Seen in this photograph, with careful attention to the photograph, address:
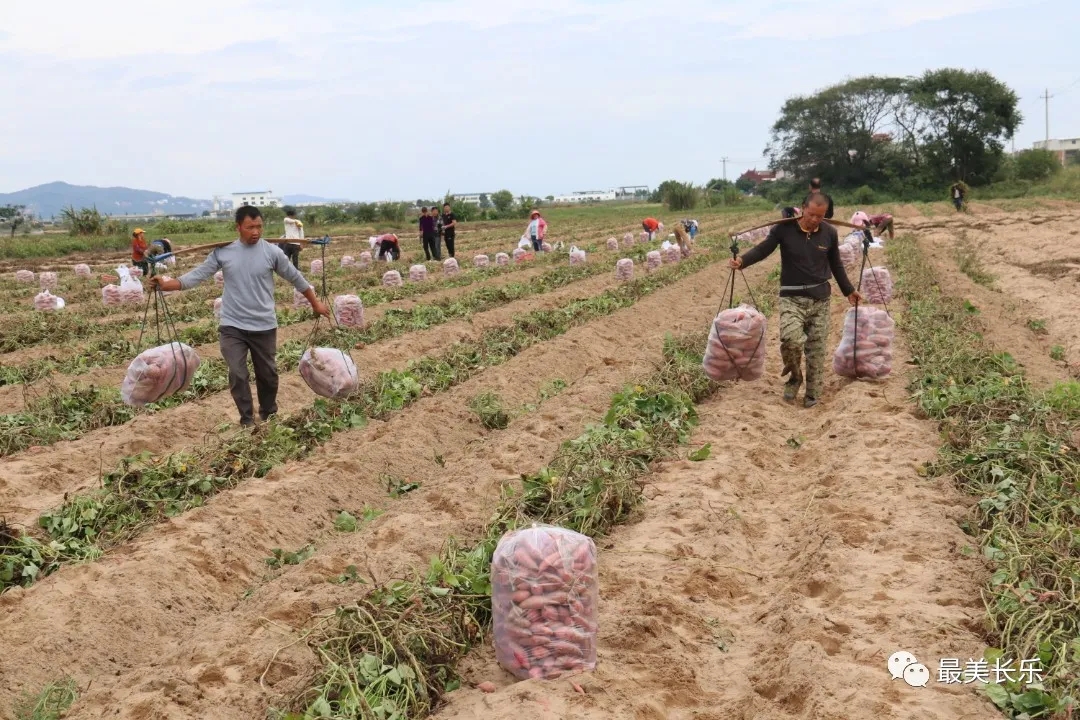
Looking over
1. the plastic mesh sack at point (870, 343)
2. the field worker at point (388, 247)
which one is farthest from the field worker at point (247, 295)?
the field worker at point (388, 247)

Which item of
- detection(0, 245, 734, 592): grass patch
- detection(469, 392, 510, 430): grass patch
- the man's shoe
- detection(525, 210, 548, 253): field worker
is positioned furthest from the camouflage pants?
detection(525, 210, 548, 253): field worker

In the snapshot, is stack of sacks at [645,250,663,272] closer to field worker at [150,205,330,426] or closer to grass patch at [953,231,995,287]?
grass patch at [953,231,995,287]

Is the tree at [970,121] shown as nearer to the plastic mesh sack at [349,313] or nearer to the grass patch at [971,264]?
the grass patch at [971,264]

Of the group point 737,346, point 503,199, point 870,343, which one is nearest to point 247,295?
point 737,346

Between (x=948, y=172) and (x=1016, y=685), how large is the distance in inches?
2161

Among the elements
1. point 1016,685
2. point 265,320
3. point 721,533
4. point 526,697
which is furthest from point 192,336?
point 1016,685

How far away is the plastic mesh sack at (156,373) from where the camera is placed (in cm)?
691

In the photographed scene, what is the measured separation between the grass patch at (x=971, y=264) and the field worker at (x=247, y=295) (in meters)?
11.4

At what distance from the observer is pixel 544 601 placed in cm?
359

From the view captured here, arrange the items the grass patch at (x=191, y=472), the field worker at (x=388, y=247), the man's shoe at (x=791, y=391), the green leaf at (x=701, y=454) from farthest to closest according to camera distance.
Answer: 1. the field worker at (x=388, y=247)
2. the man's shoe at (x=791, y=391)
3. the green leaf at (x=701, y=454)
4. the grass patch at (x=191, y=472)

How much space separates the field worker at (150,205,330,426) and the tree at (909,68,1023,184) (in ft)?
171

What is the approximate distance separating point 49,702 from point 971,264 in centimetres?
1631

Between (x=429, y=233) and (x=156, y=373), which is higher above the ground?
(x=429, y=233)

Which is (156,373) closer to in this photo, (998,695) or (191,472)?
(191,472)
